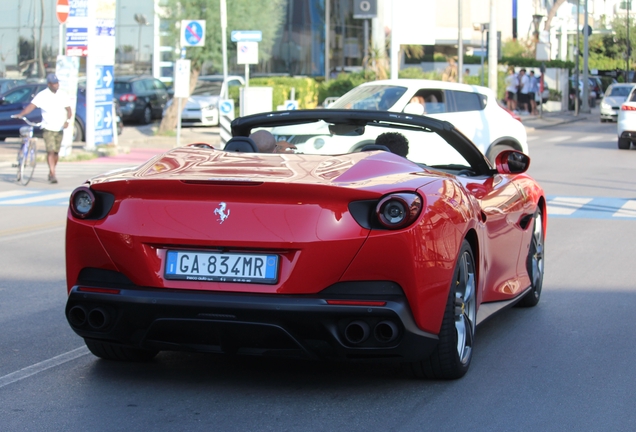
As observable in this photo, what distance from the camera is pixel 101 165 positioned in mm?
22438

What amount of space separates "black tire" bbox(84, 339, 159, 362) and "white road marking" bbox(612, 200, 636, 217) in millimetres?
9259

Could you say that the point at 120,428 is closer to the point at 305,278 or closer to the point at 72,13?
the point at 305,278

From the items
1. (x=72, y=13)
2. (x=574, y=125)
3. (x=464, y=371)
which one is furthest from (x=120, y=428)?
(x=574, y=125)

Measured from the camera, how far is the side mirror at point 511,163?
21.6 feet

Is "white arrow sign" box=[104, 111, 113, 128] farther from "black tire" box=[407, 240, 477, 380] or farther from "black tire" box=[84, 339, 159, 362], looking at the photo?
"black tire" box=[407, 240, 477, 380]

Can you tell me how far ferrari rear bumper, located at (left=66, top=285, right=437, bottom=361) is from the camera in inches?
182

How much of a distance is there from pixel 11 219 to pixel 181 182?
8897 mm

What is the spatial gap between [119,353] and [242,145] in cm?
134

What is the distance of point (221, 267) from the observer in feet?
15.4

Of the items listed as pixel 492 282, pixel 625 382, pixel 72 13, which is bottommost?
pixel 625 382

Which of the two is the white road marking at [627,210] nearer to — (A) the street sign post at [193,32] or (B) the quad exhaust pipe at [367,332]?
(B) the quad exhaust pipe at [367,332]

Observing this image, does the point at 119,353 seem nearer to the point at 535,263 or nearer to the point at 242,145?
the point at 242,145

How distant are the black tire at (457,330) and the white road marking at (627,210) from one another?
8588 mm

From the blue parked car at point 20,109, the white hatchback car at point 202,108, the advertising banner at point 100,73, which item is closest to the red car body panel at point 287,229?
the advertising banner at point 100,73
